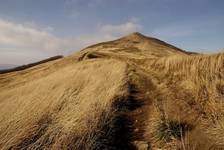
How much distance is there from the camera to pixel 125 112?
11836 millimetres

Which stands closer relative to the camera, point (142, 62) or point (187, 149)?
point (187, 149)

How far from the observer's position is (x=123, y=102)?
493 inches

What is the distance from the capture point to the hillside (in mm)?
9110

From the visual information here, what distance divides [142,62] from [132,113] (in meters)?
10.4

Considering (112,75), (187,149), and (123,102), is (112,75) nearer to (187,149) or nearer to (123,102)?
(123,102)

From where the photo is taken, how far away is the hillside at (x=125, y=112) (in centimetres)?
911

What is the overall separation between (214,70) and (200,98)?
4.90ft

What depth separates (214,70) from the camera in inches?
479

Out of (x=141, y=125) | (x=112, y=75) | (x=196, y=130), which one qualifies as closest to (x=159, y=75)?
(x=112, y=75)

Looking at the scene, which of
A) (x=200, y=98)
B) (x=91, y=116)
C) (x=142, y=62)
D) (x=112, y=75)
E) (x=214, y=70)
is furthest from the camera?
(x=142, y=62)

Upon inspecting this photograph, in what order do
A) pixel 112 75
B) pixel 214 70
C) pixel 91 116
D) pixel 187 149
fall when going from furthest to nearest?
pixel 112 75 → pixel 214 70 → pixel 91 116 → pixel 187 149

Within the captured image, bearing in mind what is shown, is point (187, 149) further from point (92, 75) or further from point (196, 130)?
point (92, 75)

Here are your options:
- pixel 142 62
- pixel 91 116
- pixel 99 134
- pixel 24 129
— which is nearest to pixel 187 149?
pixel 99 134

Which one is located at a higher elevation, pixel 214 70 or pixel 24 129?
pixel 214 70
